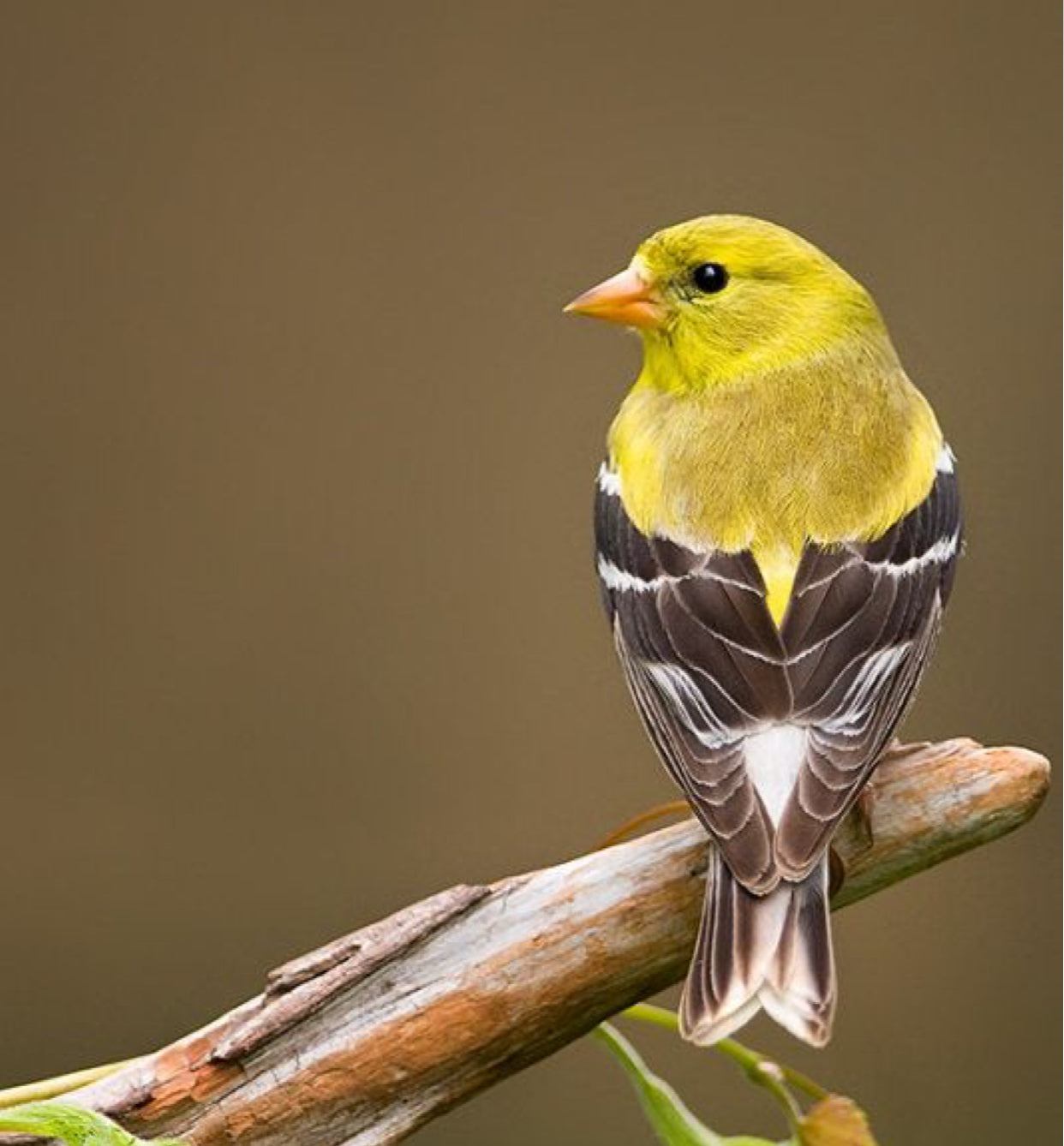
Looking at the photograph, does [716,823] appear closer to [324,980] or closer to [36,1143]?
[324,980]

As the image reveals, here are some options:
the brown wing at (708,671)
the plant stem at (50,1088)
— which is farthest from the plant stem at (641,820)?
the plant stem at (50,1088)

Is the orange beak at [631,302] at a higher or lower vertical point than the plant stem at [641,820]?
higher

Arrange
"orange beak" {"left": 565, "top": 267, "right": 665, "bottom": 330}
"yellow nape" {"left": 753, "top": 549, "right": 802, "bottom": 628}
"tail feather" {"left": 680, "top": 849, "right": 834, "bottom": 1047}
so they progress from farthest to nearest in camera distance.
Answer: "orange beak" {"left": 565, "top": 267, "right": 665, "bottom": 330} < "yellow nape" {"left": 753, "top": 549, "right": 802, "bottom": 628} < "tail feather" {"left": 680, "top": 849, "right": 834, "bottom": 1047}

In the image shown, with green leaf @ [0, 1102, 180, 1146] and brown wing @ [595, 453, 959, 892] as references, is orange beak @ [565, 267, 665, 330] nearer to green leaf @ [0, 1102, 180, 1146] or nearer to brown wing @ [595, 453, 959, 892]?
brown wing @ [595, 453, 959, 892]

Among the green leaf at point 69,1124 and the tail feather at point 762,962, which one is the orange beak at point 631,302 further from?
the green leaf at point 69,1124

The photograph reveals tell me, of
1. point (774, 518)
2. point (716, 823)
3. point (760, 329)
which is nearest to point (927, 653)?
point (774, 518)

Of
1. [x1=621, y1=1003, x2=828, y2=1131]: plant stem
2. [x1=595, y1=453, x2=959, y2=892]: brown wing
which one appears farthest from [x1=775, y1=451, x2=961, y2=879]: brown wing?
[x1=621, y1=1003, x2=828, y2=1131]: plant stem
